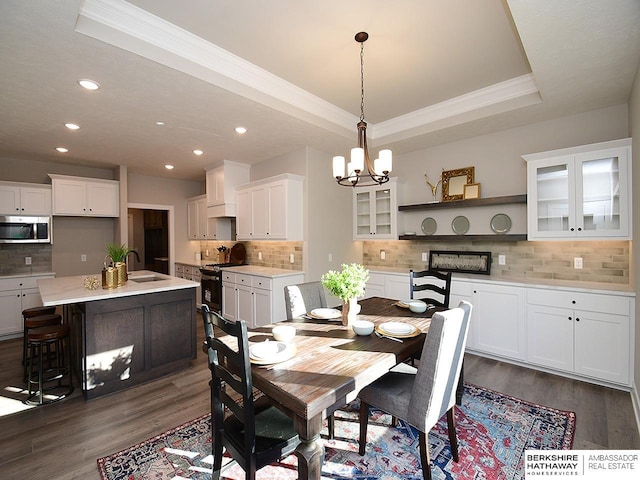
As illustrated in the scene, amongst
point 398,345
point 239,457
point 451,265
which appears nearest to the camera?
point 239,457

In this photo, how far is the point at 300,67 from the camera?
2891mm

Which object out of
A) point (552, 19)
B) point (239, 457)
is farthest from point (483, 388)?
point (552, 19)

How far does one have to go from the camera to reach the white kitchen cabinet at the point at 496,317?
3.26 meters

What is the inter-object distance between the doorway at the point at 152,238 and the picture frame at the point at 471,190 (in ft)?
18.7

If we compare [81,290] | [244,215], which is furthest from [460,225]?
[81,290]

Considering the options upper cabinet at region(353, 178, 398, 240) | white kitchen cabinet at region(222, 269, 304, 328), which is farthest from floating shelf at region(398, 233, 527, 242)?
white kitchen cabinet at region(222, 269, 304, 328)

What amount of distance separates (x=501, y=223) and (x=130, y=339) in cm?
436

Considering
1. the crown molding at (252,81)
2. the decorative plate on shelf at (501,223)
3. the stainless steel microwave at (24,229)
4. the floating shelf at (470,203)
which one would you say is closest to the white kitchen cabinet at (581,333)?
the decorative plate on shelf at (501,223)

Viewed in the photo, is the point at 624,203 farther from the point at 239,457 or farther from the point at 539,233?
the point at 239,457

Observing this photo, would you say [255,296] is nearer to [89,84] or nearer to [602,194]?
[89,84]

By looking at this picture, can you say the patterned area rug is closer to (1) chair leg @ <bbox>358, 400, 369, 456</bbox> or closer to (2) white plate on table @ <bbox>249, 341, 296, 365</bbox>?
(1) chair leg @ <bbox>358, 400, 369, 456</bbox>

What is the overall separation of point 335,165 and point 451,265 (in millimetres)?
2513

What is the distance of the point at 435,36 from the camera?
2467 mm

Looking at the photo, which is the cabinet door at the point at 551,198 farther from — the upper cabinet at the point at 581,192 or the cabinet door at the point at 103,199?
the cabinet door at the point at 103,199
